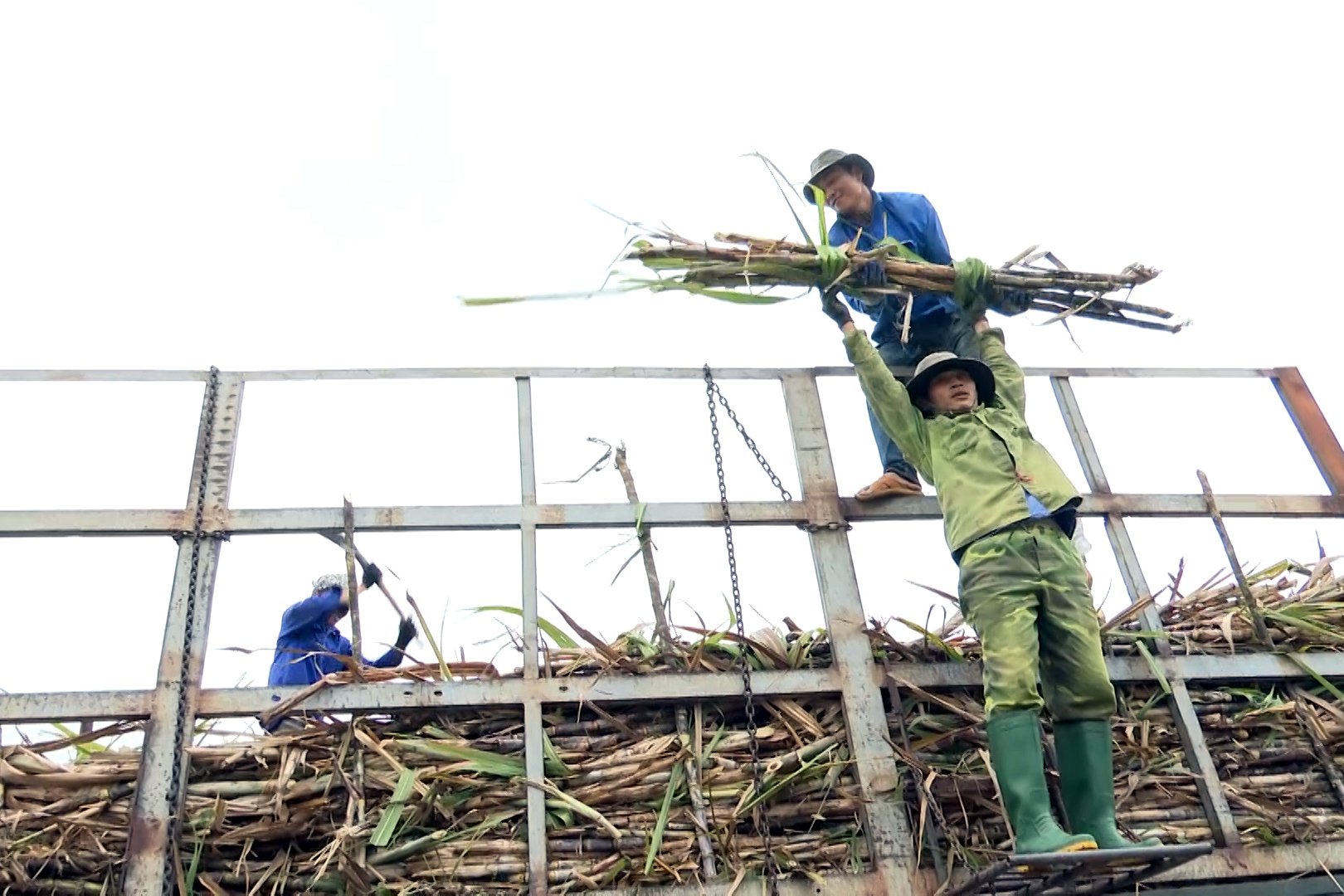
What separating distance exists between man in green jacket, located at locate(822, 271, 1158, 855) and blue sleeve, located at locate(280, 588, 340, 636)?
243cm

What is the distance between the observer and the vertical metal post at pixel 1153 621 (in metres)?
3.87

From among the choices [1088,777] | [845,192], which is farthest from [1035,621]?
[845,192]

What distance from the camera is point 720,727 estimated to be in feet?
12.5

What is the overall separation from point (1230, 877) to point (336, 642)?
3.56 metres

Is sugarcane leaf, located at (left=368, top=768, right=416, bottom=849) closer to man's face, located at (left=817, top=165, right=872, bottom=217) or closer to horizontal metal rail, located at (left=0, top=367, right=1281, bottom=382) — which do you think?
horizontal metal rail, located at (left=0, top=367, right=1281, bottom=382)

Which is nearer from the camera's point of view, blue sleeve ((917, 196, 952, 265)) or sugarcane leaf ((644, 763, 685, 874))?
sugarcane leaf ((644, 763, 685, 874))

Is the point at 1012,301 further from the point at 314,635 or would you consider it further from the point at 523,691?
the point at 314,635

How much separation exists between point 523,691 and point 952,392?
201cm

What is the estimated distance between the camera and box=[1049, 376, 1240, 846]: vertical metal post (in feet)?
12.7

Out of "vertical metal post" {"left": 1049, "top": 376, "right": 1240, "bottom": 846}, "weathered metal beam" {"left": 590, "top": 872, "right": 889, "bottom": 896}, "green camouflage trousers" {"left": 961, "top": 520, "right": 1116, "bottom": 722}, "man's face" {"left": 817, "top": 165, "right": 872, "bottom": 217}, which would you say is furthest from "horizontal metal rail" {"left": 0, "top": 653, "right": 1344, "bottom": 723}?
"man's face" {"left": 817, "top": 165, "right": 872, "bottom": 217}

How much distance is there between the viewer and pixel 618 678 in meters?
3.79

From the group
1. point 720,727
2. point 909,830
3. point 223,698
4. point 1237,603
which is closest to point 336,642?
point 223,698

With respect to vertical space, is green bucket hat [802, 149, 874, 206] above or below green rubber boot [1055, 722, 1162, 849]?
above

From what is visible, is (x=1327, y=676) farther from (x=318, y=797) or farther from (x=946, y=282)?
(x=318, y=797)
